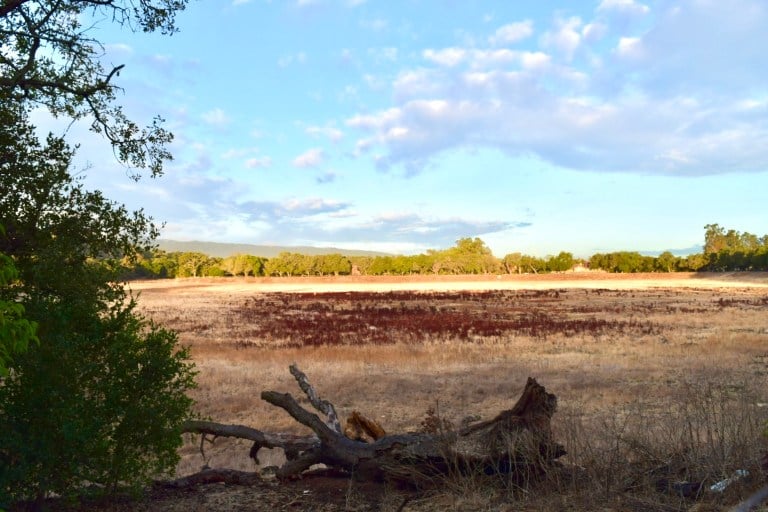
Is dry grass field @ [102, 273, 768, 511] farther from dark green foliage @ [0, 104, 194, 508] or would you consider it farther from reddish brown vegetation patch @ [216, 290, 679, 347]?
dark green foliage @ [0, 104, 194, 508]

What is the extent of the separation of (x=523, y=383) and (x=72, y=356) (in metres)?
13.9

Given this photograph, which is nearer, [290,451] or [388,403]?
[290,451]

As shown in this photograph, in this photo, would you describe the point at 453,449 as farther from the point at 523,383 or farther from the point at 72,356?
the point at 523,383

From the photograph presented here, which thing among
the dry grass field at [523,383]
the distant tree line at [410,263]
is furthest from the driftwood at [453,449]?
the distant tree line at [410,263]

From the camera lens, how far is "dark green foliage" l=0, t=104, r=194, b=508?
5.90m

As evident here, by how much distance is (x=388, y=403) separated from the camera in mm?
15570

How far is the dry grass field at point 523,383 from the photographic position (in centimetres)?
627

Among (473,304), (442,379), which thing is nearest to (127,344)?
(442,379)

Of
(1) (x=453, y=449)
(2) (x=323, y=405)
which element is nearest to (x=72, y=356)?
(2) (x=323, y=405)

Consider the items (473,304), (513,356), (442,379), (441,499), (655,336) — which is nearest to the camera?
(441,499)

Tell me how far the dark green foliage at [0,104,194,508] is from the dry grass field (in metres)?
1.00

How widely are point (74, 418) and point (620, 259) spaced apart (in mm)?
156974

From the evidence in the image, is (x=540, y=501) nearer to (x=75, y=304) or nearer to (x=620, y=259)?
(x=75, y=304)

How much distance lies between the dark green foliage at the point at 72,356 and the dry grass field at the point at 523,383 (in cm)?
100
